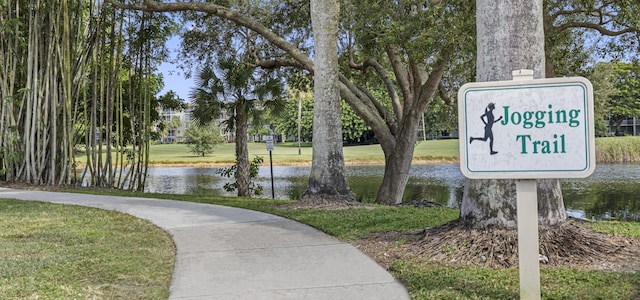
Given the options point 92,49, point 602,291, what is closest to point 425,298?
point 602,291

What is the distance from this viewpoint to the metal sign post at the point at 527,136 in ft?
11.8

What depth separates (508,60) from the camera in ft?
18.2

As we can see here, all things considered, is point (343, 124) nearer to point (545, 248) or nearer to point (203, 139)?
point (203, 139)

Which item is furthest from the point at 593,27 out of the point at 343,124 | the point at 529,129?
the point at 343,124

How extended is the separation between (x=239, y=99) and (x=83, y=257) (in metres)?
11.2

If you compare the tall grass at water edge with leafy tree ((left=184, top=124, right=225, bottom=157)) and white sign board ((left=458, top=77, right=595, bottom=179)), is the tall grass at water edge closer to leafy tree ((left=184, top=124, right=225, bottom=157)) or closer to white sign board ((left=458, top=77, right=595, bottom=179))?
leafy tree ((left=184, top=124, right=225, bottom=157))

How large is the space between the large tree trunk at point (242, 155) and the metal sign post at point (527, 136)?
44.1 feet

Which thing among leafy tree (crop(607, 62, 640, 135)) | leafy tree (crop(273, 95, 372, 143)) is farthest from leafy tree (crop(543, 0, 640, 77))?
leafy tree (crop(273, 95, 372, 143))

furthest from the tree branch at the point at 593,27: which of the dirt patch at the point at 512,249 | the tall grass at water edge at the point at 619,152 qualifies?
the tall grass at water edge at the point at 619,152

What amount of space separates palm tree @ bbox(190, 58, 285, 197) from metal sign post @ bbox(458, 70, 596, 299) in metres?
13.2

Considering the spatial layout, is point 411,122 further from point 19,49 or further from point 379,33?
point 19,49

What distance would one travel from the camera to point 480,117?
148 inches

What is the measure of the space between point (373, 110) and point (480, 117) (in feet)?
39.6

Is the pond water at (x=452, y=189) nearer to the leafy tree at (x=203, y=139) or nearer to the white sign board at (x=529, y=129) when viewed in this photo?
the white sign board at (x=529, y=129)
